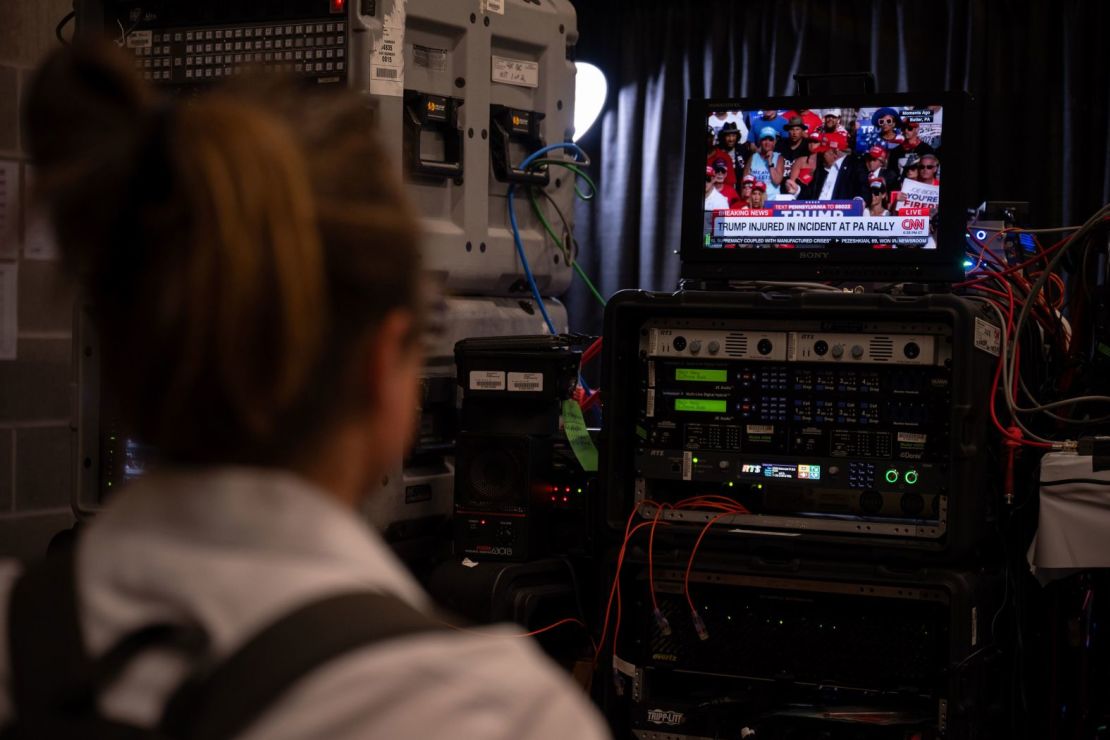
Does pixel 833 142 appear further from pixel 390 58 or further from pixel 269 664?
pixel 269 664

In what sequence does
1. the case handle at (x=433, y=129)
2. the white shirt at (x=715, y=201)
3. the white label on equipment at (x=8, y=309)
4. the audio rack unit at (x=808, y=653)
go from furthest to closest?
1. the white label on equipment at (x=8, y=309)
2. the case handle at (x=433, y=129)
3. the white shirt at (x=715, y=201)
4. the audio rack unit at (x=808, y=653)

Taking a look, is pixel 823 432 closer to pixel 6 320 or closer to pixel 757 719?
pixel 757 719

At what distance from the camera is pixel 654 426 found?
2432 millimetres

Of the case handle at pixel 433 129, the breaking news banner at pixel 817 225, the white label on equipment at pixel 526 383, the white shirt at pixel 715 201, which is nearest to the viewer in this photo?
the breaking news banner at pixel 817 225

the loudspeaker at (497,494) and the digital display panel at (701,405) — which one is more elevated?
the digital display panel at (701,405)

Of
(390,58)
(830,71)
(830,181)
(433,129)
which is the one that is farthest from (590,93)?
(830,181)

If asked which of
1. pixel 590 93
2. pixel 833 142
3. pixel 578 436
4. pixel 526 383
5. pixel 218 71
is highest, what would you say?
pixel 590 93

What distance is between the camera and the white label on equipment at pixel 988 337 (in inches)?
87.0

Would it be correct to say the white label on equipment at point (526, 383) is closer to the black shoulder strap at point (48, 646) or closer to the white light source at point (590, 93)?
the black shoulder strap at point (48, 646)

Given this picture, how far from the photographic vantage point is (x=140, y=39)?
107 inches

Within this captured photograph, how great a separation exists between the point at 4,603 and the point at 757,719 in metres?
1.88

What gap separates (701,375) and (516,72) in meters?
0.95

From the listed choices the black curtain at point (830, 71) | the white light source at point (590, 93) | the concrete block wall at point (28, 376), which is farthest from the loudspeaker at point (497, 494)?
the white light source at point (590, 93)

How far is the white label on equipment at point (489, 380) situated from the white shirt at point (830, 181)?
721 millimetres
